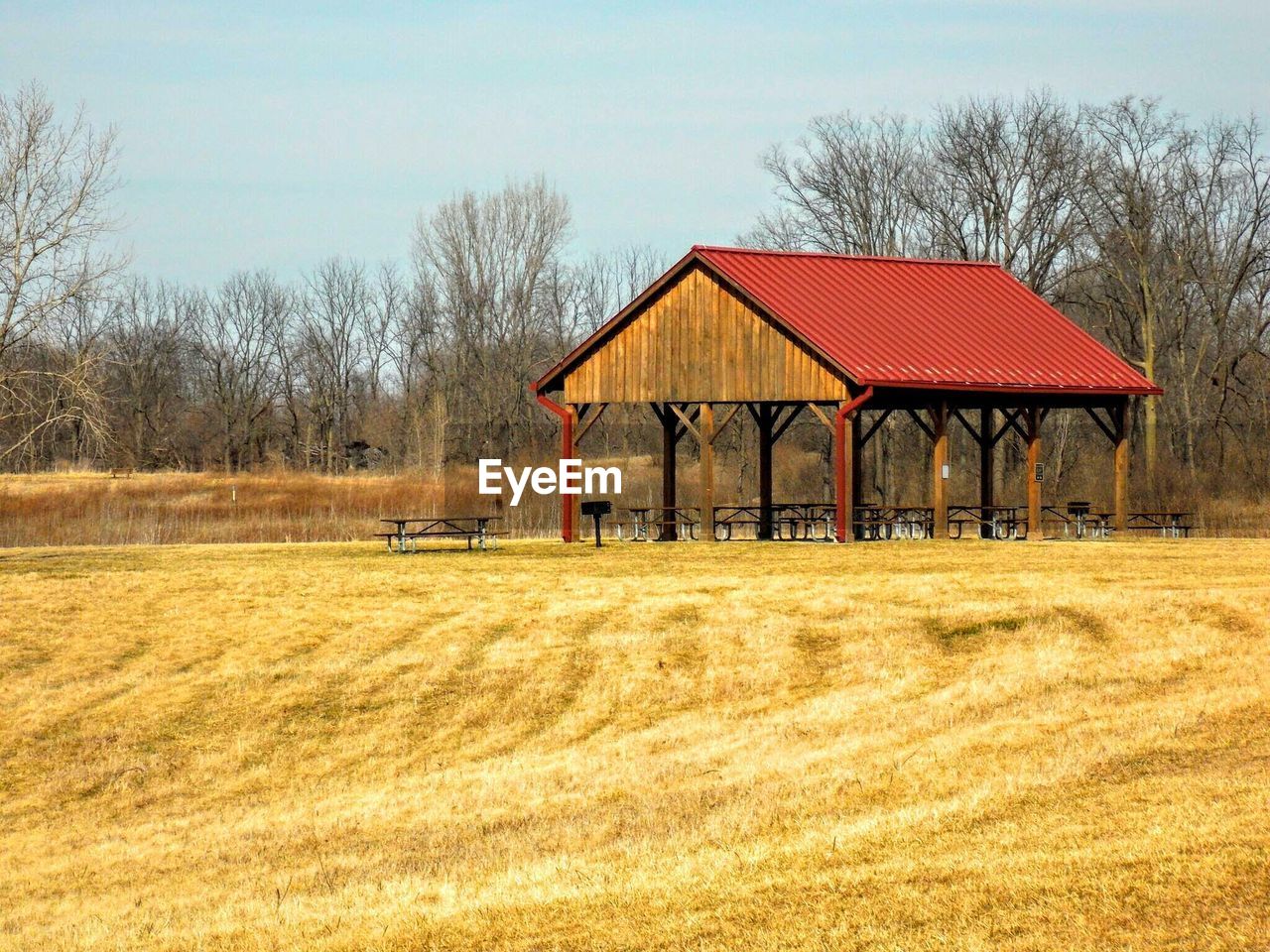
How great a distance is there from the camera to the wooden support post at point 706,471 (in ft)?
103

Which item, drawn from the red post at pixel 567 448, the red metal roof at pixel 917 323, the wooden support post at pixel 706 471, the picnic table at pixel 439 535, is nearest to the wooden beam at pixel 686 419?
the wooden support post at pixel 706 471

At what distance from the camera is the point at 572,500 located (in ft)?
108

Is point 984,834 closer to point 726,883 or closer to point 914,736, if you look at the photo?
point 726,883

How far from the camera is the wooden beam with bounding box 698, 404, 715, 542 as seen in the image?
31484mm

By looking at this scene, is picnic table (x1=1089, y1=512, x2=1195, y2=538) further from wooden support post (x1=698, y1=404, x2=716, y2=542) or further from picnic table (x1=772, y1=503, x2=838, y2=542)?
wooden support post (x1=698, y1=404, x2=716, y2=542)

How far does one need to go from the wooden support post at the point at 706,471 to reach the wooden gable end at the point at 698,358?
17.2 inches

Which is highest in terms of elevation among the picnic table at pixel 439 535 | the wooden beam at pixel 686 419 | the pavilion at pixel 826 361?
the pavilion at pixel 826 361

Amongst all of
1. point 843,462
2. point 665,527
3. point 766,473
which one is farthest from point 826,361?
point 665,527

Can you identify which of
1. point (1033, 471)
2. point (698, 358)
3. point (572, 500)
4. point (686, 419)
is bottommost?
point (572, 500)

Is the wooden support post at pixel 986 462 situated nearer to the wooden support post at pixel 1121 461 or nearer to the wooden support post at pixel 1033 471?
the wooden support post at pixel 1033 471

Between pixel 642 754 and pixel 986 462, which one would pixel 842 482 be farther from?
pixel 642 754

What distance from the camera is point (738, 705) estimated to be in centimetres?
1748

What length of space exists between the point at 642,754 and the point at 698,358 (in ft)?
55.9

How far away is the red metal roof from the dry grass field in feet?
16.7
